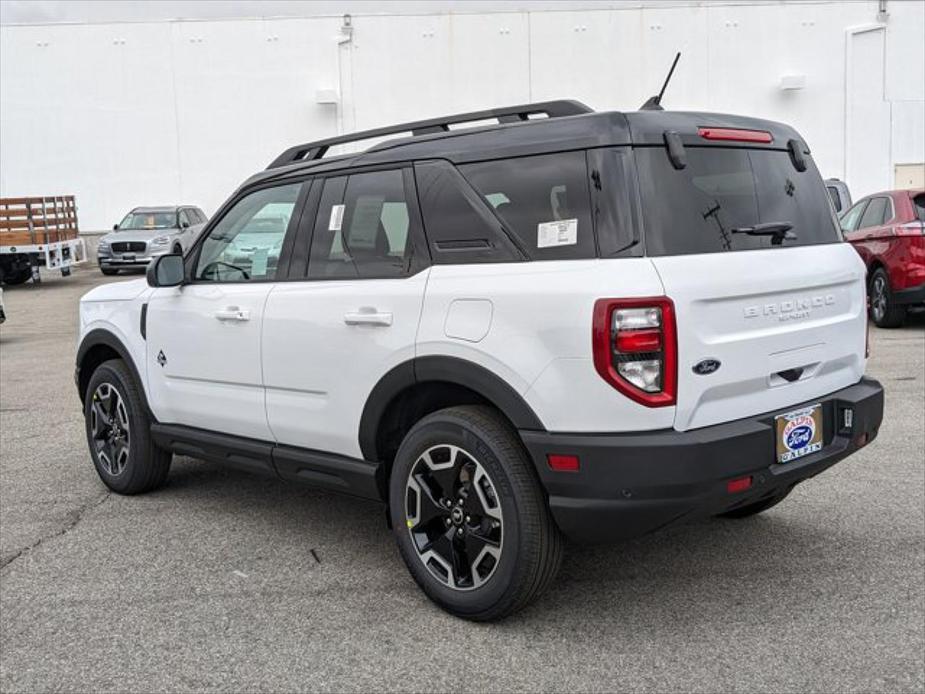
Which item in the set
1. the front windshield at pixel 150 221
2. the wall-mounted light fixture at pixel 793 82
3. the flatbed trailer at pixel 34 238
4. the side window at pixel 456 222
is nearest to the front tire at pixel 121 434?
the side window at pixel 456 222

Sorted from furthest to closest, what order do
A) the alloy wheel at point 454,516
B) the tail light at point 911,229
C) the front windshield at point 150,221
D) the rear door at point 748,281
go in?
1. the front windshield at point 150,221
2. the tail light at point 911,229
3. the alloy wheel at point 454,516
4. the rear door at point 748,281

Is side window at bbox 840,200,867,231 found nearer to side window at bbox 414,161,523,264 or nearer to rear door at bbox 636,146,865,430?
rear door at bbox 636,146,865,430

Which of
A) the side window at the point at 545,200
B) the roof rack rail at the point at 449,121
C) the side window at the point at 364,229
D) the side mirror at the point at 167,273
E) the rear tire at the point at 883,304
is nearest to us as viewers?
the side window at the point at 545,200

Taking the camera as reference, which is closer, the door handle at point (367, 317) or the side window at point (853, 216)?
the door handle at point (367, 317)

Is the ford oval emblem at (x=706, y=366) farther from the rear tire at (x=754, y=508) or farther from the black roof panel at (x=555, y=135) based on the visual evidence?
the rear tire at (x=754, y=508)

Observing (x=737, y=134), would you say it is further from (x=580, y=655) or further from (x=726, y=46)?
(x=726, y=46)

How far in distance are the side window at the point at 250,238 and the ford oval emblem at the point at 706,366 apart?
2155 mm

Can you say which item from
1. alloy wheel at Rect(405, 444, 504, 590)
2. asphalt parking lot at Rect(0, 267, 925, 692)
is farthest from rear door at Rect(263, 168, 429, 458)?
asphalt parking lot at Rect(0, 267, 925, 692)

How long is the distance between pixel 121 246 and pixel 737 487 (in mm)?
21251

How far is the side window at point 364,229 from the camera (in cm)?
379

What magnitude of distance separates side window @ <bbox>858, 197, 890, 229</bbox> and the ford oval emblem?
30.4 ft

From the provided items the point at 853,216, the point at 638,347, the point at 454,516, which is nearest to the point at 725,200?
the point at 638,347

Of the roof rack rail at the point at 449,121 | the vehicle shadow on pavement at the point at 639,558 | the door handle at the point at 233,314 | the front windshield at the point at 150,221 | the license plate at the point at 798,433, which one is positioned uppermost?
the front windshield at the point at 150,221

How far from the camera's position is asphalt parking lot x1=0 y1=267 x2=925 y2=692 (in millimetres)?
3129
